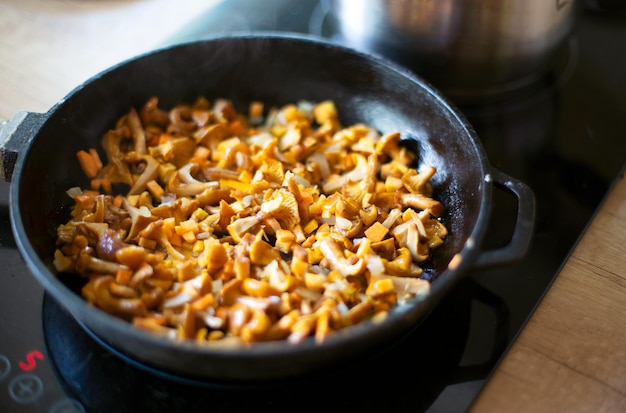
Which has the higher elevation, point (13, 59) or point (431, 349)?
point (13, 59)

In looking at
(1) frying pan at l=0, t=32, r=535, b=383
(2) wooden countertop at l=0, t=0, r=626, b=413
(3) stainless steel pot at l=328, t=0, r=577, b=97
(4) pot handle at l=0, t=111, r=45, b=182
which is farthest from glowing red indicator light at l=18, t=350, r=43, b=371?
(3) stainless steel pot at l=328, t=0, r=577, b=97

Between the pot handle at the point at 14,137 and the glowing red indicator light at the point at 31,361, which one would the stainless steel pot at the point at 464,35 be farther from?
the glowing red indicator light at the point at 31,361

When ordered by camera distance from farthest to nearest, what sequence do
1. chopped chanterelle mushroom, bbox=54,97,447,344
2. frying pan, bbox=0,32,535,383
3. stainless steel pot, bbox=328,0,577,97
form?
stainless steel pot, bbox=328,0,577,97 < chopped chanterelle mushroom, bbox=54,97,447,344 < frying pan, bbox=0,32,535,383

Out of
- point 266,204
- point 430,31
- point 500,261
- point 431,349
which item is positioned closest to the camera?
point 500,261

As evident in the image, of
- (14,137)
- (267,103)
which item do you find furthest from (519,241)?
(14,137)

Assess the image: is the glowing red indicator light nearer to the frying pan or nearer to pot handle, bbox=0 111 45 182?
the frying pan

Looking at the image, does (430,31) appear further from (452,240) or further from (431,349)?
(431,349)

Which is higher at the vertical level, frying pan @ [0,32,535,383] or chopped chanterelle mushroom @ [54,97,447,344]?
frying pan @ [0,32,535,383]

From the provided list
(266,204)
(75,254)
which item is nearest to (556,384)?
(266,204)
